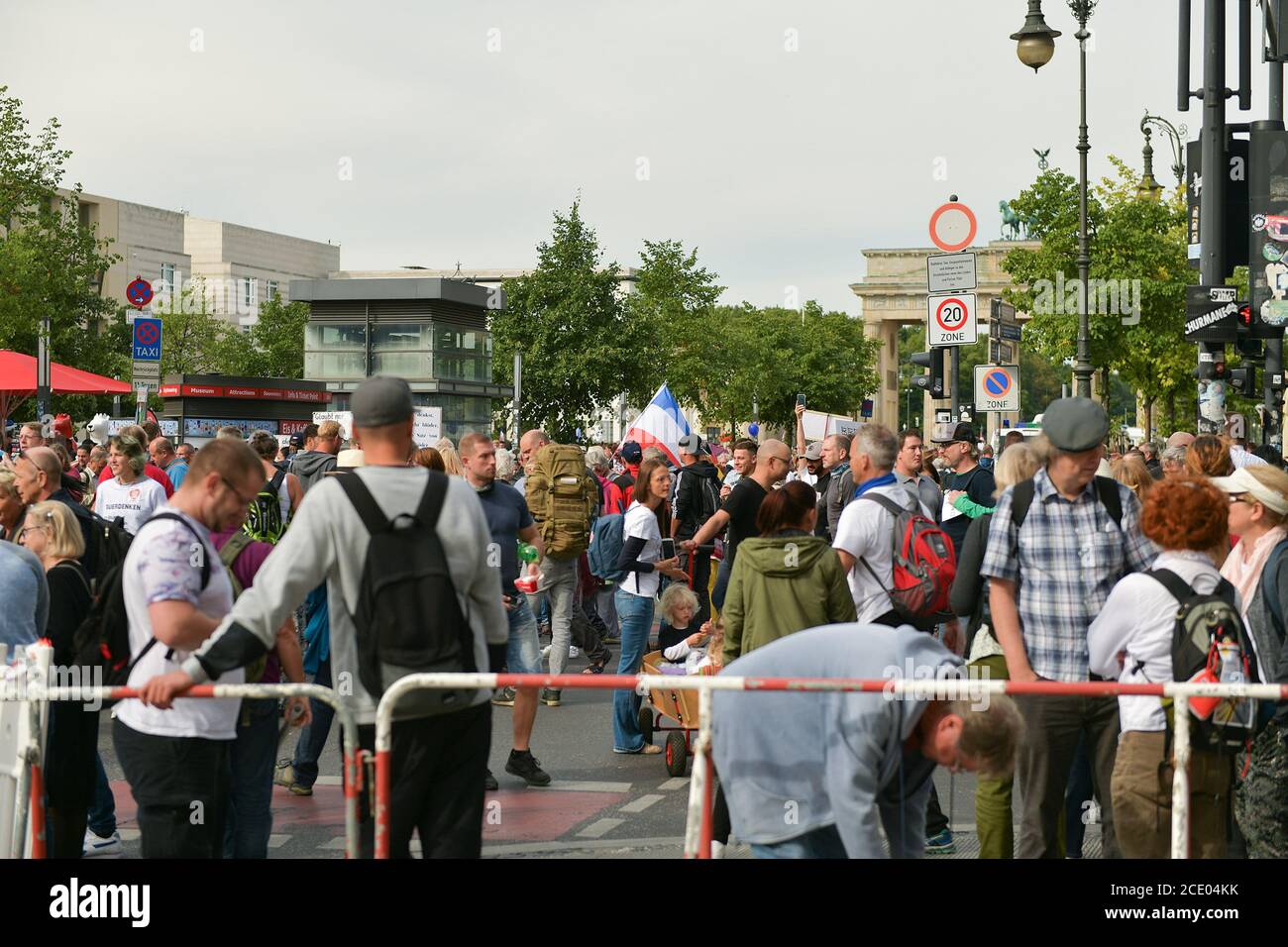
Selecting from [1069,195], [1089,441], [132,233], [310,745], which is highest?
[132,233]

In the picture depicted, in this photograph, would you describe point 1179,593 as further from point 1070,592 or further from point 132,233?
point 132,233

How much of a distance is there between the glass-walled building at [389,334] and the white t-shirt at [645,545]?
26323mm

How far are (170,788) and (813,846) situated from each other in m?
1.96

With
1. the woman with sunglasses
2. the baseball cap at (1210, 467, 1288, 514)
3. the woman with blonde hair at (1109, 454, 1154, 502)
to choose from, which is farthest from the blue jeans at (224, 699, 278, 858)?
the woman with blonde hair at (1109, 454, 1154, 502)

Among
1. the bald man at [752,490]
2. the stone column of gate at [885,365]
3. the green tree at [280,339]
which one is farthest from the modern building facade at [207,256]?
the bald man at [752,490]

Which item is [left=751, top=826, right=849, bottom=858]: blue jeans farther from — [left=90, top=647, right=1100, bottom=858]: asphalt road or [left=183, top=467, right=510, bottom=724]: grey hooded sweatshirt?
[left=183, top=467, right=510, bottom=724]: grey hooded sweatshirt

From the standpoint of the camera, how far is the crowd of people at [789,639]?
170 inches

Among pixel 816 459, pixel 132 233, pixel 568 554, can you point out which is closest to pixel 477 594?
pixel 568 554

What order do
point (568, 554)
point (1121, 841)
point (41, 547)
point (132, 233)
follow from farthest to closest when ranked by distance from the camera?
point (132, 233)
point (568, 554)
point (41, 547)
point (1121, 841)

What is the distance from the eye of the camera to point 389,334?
37.9 meters

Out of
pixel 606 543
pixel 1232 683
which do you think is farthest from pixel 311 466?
pixel 1232 683

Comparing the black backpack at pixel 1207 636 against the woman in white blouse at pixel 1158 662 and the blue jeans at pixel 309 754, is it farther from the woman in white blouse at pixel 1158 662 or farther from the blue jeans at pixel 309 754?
the blue jeans at pixel 309 754

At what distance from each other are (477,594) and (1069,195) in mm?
33904
